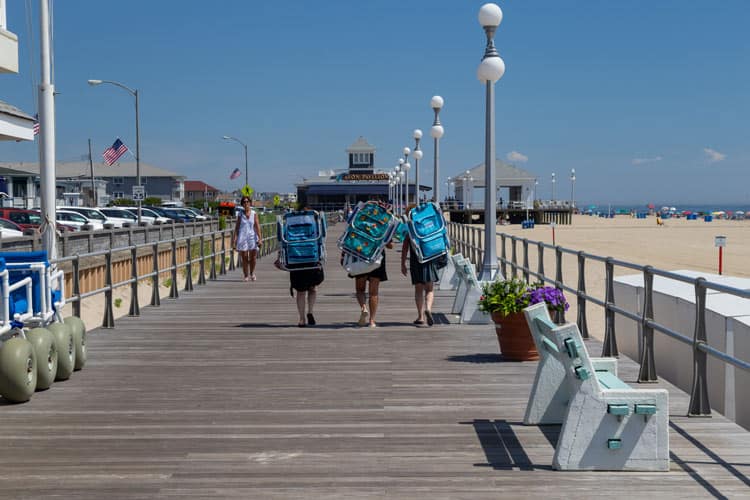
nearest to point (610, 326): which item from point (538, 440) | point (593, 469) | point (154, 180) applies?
point (538, 440)

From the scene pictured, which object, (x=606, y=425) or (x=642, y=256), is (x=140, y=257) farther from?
(x=606, y=425)

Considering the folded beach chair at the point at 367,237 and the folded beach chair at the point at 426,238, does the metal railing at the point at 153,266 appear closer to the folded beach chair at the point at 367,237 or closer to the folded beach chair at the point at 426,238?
the folded beach chair at the point at 367,237

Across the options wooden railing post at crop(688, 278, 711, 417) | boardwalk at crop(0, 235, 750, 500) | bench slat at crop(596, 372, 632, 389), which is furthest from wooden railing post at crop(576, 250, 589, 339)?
bench slat at crop(596, 372, 632, 389)

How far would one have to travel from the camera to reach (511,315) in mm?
9547

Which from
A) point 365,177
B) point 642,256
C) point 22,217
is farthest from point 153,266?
point 365,177

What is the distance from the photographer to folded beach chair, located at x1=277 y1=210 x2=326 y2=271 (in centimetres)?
1231

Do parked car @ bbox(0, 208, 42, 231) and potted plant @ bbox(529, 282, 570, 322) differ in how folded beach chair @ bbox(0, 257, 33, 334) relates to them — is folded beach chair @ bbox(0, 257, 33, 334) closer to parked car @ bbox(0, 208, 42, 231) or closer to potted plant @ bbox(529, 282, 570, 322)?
potted plant @ bbox(529, 282, 570, 322)

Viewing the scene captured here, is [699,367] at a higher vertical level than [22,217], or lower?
lower

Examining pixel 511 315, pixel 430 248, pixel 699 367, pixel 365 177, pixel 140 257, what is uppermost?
pixel 365 177

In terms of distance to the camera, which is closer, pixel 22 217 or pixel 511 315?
pixel 511 315

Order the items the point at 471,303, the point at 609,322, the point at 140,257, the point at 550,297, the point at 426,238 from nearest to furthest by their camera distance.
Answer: the point at 609,322 < the point at 550,297 < the point at 426,238 < the point at 471,303 < the point at 140,257

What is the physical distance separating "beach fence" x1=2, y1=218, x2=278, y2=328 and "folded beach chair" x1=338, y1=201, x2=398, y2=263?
10.5 feet

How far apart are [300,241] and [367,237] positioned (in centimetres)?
86

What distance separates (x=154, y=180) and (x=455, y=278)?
13154 centimetres
